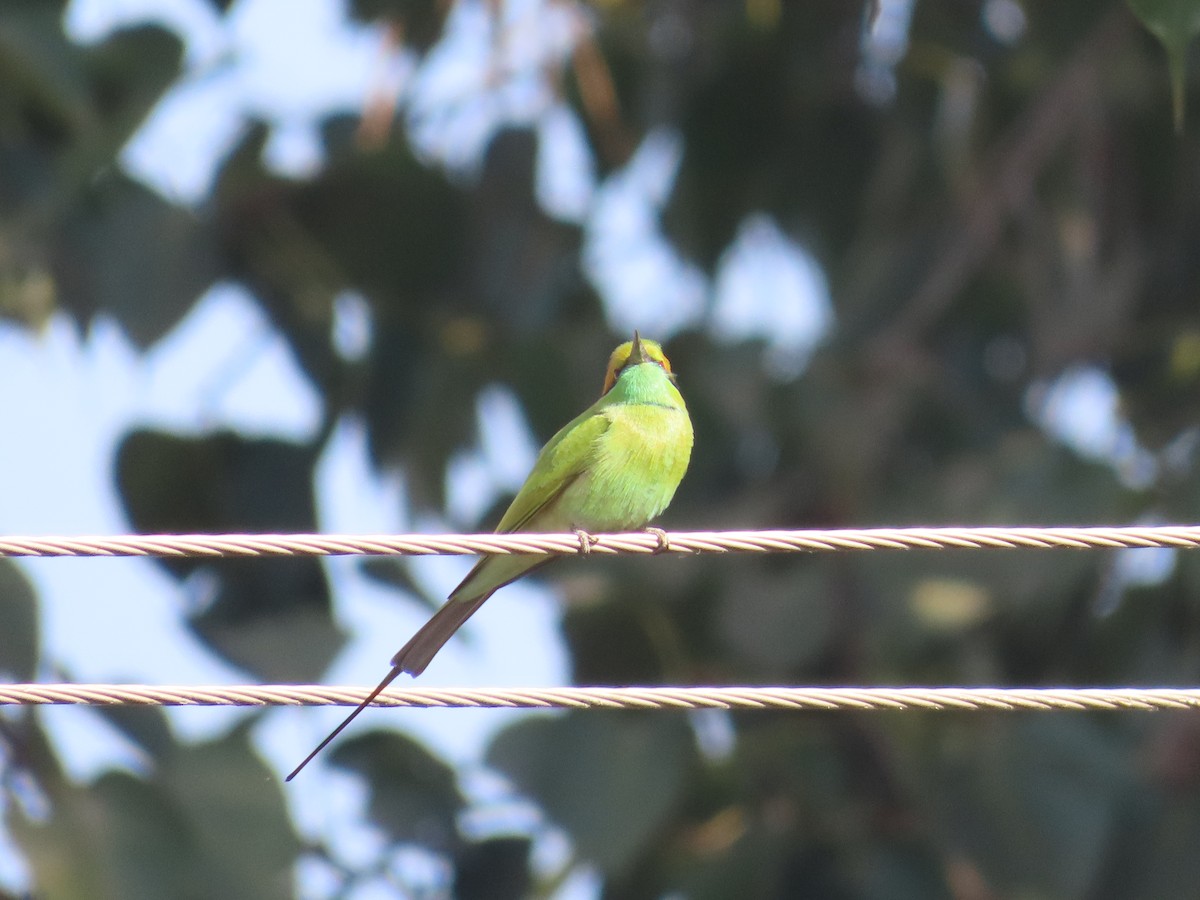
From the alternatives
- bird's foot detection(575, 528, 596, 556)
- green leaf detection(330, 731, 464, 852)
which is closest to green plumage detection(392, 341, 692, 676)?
bird's foot detection(575, 528, 596, 556)

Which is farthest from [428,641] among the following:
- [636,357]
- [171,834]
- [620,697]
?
[171,834]

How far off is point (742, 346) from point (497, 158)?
1528 millimetres

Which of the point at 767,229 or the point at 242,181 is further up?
the point at 242,181

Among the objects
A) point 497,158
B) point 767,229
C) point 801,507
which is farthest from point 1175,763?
point 497,158

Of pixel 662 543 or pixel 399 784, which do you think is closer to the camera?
pixel 662 543

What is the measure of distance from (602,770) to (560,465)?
2018 mm

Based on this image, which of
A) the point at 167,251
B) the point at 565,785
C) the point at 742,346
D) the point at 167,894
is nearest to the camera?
the point at 167,894

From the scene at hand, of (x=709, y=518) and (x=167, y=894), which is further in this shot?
(x=709, y=518)

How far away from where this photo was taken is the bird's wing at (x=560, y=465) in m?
4.43

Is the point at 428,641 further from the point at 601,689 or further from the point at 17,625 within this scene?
the point at 17,625

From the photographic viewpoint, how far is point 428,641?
12.1ft

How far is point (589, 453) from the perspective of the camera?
14.5ft

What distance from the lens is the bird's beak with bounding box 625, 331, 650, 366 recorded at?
15.4 ft

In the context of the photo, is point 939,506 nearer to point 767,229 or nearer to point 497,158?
point 767,229
